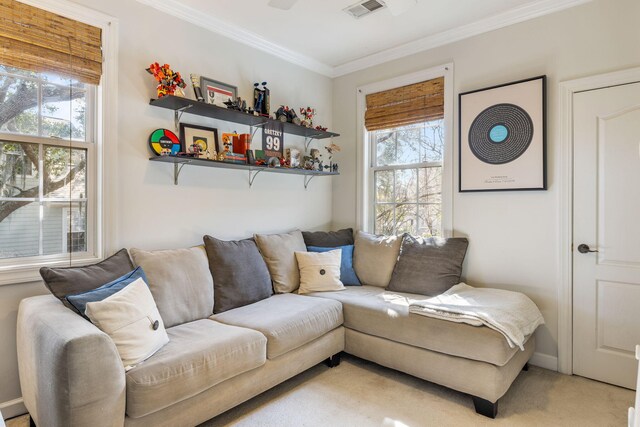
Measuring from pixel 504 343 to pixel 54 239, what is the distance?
2744mm

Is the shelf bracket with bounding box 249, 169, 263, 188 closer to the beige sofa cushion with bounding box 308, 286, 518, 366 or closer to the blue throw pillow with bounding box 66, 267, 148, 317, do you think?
the beige sofa cushion with bounding box 308, 286, 518, 366

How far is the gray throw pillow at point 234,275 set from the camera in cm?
256

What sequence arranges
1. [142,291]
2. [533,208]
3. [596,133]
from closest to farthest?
[142,291]
[596,133]
[533,208]

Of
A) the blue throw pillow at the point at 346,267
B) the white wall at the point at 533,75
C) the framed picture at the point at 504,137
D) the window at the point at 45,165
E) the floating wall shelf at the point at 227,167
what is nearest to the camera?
Answer: the window at the point at 45,165

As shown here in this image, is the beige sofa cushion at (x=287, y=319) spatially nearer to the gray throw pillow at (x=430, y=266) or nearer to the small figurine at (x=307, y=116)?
the gray throw pillow at (x=430, y=266)

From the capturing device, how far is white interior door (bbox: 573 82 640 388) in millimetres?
2406

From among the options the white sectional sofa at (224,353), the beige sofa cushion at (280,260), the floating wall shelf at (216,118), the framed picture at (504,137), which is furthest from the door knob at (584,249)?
the floating wall shelf at (216,118)

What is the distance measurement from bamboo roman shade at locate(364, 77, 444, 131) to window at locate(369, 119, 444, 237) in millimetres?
121

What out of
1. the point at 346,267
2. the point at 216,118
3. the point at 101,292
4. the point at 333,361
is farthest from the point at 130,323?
the point at 346,267

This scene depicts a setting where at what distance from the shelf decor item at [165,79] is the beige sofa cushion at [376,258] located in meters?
2.00

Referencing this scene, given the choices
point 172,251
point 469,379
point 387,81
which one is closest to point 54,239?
point 172,251

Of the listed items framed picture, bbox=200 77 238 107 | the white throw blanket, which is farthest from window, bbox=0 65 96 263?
the white throw blanket

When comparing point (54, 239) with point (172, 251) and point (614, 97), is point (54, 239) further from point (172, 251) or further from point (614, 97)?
point (614, 97)

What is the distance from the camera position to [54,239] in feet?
7.42
